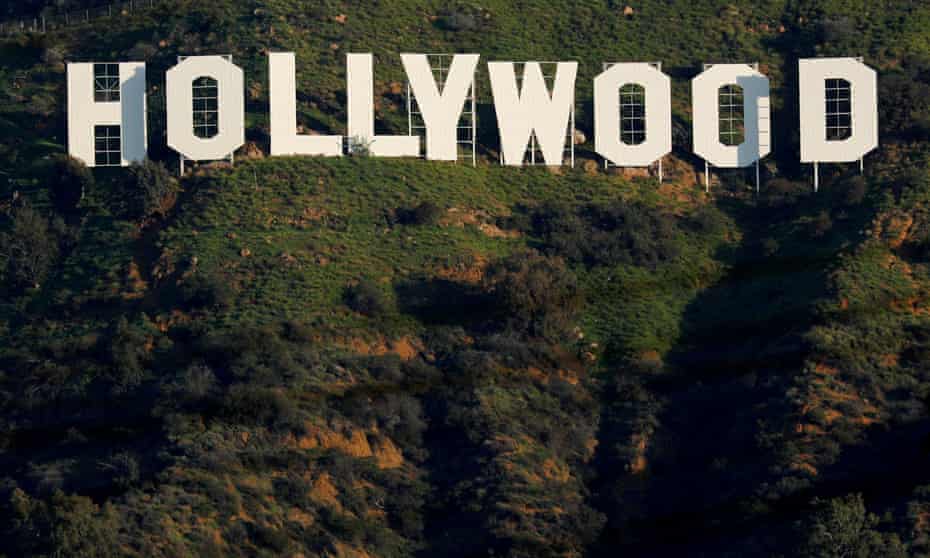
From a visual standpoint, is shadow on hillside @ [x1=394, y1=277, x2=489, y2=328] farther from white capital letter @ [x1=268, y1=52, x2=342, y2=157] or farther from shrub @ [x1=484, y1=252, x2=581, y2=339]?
white capital letter @ [x1=268, y1=52, x2=342, y2=157]

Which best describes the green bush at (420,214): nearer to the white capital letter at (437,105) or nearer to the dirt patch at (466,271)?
the dirt patch at (466,271)

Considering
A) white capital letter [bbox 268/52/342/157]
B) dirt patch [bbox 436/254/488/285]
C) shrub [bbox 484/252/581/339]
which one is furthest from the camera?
white capital letter [bbox 268/52/342/157]

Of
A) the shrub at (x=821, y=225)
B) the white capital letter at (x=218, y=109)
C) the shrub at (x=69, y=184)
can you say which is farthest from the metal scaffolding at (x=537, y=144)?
the shrub at (x=69, y=184)

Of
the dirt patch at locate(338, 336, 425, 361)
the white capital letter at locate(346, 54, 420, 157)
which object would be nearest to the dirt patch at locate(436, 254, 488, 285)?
the dirt patch at locate(338, 336, 425, 361)

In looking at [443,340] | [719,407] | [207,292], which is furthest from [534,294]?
[207,292]

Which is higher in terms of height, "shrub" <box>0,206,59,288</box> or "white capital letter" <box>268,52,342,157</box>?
"white capital letter" <box>268,52,342,157</box>

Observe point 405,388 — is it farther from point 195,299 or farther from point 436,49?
point 436,49
